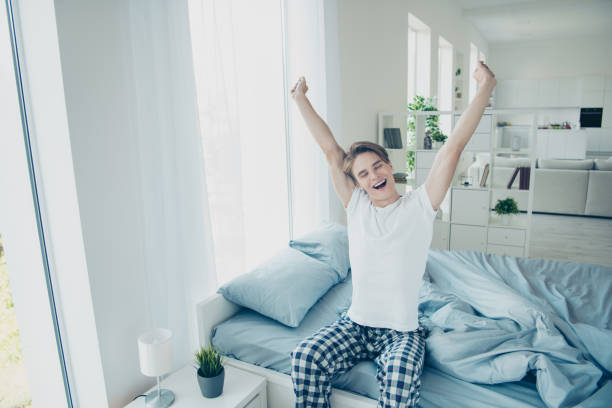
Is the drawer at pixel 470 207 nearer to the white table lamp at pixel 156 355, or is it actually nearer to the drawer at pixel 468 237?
the drawer at pixel 468 237

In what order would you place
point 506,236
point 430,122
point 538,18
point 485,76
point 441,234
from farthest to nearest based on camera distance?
1. point 538,18
2. point 430,122
3. point 441,234
4. point 506,236
5. point 485,76

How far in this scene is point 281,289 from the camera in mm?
1938

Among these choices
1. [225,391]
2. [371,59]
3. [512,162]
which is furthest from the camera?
[512,162]

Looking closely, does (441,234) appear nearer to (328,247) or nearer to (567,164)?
(328,247)

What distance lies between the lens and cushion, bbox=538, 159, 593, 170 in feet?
17.4

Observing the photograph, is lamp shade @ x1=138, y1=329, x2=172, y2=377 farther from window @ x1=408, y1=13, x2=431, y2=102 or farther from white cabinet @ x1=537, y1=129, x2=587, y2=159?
white cabinet @ x1=537, y1=129, x2=587, y2=159

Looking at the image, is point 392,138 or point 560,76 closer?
point 392,138

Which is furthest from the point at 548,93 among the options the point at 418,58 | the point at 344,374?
the point at 344,374

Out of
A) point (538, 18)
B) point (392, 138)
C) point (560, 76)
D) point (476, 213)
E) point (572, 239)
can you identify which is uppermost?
point (538, 18)

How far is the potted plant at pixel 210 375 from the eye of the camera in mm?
1569

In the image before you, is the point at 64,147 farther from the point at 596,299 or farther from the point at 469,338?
the point at 596,299

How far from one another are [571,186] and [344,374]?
497cm

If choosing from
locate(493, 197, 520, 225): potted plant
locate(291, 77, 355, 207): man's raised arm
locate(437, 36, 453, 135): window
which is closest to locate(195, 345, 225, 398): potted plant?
locate(291, 77, 355, 207): man's raised arm

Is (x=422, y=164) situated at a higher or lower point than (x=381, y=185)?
lower
